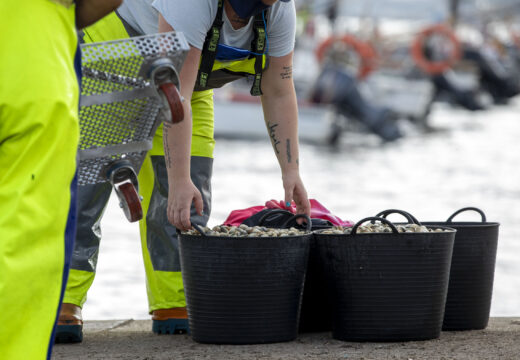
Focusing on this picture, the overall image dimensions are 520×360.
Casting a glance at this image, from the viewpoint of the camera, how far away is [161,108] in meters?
2.53

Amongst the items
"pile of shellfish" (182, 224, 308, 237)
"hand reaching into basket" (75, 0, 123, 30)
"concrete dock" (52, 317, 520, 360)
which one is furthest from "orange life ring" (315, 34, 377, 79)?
"hand reaching into basket" (75, 0, 123, 30)

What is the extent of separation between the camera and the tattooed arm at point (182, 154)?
3355 millimetres

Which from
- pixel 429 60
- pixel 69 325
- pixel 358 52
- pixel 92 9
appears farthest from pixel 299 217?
pixel 429 60

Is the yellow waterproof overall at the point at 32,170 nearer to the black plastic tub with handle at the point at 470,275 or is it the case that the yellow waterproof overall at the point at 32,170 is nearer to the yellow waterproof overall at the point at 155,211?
the yellow waterproof overall at the point at 155,211

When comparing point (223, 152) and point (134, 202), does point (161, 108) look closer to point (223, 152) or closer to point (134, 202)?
point (134, 202)

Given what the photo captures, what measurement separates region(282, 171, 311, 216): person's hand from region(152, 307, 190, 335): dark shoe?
0.64 m

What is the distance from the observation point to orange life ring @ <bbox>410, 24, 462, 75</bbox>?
30.5m

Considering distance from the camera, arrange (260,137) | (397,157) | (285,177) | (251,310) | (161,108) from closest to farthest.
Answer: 1. (161,108)
2. (251,310)
3. (285,177)
4. (397,157)
5. (260,137)

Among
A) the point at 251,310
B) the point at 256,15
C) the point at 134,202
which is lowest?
the point at 251,310

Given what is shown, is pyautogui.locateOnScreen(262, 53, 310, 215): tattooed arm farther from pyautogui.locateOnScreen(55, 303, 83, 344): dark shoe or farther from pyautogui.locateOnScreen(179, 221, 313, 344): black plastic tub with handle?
pyautogui.locateOnScreen(55, 303, 83, 344): dark shoe

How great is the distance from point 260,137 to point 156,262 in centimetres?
1911

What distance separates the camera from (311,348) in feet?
11.4

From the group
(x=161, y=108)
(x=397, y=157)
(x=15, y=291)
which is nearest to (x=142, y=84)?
(x=161, y=108)

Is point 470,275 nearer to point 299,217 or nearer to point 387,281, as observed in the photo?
point 387,281
